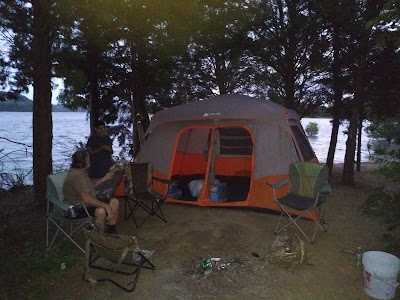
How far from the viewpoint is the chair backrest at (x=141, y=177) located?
517 cm

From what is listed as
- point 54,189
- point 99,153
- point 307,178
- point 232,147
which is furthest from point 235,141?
point 54,189

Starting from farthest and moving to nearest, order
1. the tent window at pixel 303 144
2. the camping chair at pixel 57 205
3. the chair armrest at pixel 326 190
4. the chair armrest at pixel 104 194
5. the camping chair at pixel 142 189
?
the tent window at pixel 303 144 < the camping chair at pixel 142 189 < the chair armrest at pixel 104 194 < the chair armrest at pixel 326 190 < the camping chair at pixel 57 205

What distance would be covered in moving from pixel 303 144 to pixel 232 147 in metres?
1.51

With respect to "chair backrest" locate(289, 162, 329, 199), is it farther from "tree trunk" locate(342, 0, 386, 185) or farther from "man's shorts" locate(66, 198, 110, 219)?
"tree trunk" locate(342, 0, 386, 185)

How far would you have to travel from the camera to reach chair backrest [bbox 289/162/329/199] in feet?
15.7

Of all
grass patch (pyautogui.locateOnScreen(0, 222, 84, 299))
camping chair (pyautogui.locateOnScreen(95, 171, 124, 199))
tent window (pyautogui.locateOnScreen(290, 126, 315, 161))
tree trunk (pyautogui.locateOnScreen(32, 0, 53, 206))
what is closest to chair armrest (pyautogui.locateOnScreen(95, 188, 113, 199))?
camping chair (pyautogui.locateOnScreen(95, 171, 124, 199))

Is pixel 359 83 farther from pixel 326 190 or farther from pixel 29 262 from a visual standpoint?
pixel 29 262

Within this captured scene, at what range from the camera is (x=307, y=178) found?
4938 millimetres

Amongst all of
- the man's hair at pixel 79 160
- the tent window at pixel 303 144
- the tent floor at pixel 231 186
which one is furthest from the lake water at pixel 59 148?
the tent floor at pixel 231 186

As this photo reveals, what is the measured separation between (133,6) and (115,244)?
207 inches

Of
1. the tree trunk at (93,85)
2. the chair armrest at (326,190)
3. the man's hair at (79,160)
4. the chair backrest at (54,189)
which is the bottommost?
the chair backrest at (54,189)

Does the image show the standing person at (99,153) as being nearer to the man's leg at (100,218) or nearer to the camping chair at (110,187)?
the camping chair at (110,187)

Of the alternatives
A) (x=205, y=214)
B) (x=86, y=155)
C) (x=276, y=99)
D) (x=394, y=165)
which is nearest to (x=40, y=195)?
(x=86, y=155)

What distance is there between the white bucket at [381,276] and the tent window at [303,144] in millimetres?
3023
